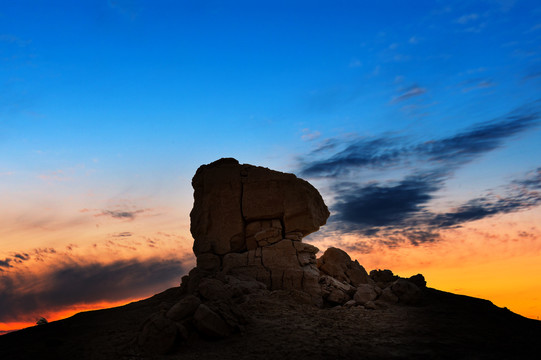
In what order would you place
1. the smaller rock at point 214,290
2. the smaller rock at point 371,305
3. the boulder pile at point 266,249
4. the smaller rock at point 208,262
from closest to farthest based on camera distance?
the smaller rock at point 214,290
the smaller rock at point 371,305
the boulder pile at point 266,249
the smaller rock at point 208,262

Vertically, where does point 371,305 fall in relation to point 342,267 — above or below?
below

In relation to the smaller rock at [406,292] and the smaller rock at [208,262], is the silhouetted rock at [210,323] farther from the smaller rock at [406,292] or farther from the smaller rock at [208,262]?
the smaller rock at [406,292]

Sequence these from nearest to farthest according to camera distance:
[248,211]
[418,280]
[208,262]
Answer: [208,262] < [248,211] < [418,280]

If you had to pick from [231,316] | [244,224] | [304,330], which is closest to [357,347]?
[304,330]

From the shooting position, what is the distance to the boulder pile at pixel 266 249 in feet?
52.7

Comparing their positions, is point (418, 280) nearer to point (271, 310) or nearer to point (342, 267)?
point (342, 267)

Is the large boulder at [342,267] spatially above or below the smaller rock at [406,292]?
above

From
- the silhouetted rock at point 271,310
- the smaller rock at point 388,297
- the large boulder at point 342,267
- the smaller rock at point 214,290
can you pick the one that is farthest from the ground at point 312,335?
the large boulder at point 342,267

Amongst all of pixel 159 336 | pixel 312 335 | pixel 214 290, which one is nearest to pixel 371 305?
pixel 312 335

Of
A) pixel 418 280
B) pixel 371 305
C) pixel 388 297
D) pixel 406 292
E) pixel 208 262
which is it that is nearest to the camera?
pixel 371 305

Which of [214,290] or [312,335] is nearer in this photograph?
[312,335]

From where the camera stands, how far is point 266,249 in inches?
707

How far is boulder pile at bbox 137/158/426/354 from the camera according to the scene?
16.1m

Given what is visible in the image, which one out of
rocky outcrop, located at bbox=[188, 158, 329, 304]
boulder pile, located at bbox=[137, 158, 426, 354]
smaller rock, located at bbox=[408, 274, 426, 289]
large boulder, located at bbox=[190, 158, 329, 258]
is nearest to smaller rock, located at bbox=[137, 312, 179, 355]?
boulder pile, located at bbox=[137, 158, 426, 354]
